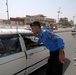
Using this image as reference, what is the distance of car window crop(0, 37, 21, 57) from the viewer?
12.8 ft

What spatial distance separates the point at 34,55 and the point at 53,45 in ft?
4.25

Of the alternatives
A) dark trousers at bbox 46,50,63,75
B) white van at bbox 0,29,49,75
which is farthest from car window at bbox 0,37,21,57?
dark trousers at bbox 46,50,63,75

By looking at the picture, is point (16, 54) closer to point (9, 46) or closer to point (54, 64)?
point (9, 46)

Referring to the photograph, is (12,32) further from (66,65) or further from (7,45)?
(66,65)

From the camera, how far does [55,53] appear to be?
3.62 metres

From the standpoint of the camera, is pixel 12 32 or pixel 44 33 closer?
pixel 44 33

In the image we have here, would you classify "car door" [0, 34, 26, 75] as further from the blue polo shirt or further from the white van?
the blue polo shirt

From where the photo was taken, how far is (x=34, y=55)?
4770 millimetres

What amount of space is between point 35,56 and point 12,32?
3.47ft

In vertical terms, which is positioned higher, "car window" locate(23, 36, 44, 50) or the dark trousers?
"car window" locate(23, 36, 44, 50)

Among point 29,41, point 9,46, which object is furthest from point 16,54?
point 29,41

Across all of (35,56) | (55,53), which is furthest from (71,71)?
(55,53)

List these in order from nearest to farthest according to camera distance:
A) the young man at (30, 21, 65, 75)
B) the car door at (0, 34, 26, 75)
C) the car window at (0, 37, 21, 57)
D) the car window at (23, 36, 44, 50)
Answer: the young man at (30, 21, 65, 75)
the car door at (0, 34, 26, 75)
the car window at (0, 37, 21, 57)
the car window at (23, 36, 44, 50)

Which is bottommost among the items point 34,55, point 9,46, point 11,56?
point 34,55
